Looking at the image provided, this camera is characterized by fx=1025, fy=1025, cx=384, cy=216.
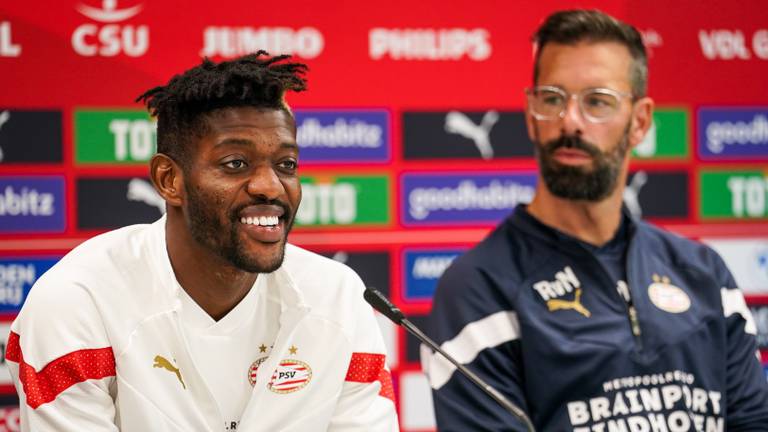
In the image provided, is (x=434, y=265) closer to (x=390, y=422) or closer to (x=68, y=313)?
(x=390, y=422)

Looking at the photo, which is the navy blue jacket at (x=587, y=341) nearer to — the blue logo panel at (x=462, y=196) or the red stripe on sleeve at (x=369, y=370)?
the red stripe on sleeve at (x=369, y=370)

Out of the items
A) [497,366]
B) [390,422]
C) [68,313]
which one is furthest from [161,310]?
[497,366]

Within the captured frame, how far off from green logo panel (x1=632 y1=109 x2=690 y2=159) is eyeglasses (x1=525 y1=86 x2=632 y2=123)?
782mm

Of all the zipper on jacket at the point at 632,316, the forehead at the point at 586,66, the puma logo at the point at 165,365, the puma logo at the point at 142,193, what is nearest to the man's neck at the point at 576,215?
the zipper on jacket at the point at 632,316

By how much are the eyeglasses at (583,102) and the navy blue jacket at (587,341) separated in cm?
22

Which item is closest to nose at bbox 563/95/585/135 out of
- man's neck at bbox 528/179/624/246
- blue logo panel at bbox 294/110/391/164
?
man's neck at bbox 528/179/624/246

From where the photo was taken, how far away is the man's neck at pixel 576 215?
7.44ft

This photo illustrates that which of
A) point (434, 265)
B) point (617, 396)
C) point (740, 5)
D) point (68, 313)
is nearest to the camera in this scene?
point (68, 313)

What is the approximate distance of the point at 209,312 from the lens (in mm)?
1854

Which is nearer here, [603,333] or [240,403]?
[240,403]

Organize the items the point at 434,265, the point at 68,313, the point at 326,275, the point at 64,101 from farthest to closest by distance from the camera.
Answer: the point at 434,265 → the point at 64,101 → the point at 326,275 → the point at 68,313

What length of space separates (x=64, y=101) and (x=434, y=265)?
43.0 inches

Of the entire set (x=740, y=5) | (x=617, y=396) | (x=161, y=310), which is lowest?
(x=617, y=396)

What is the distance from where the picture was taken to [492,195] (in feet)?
9.61
